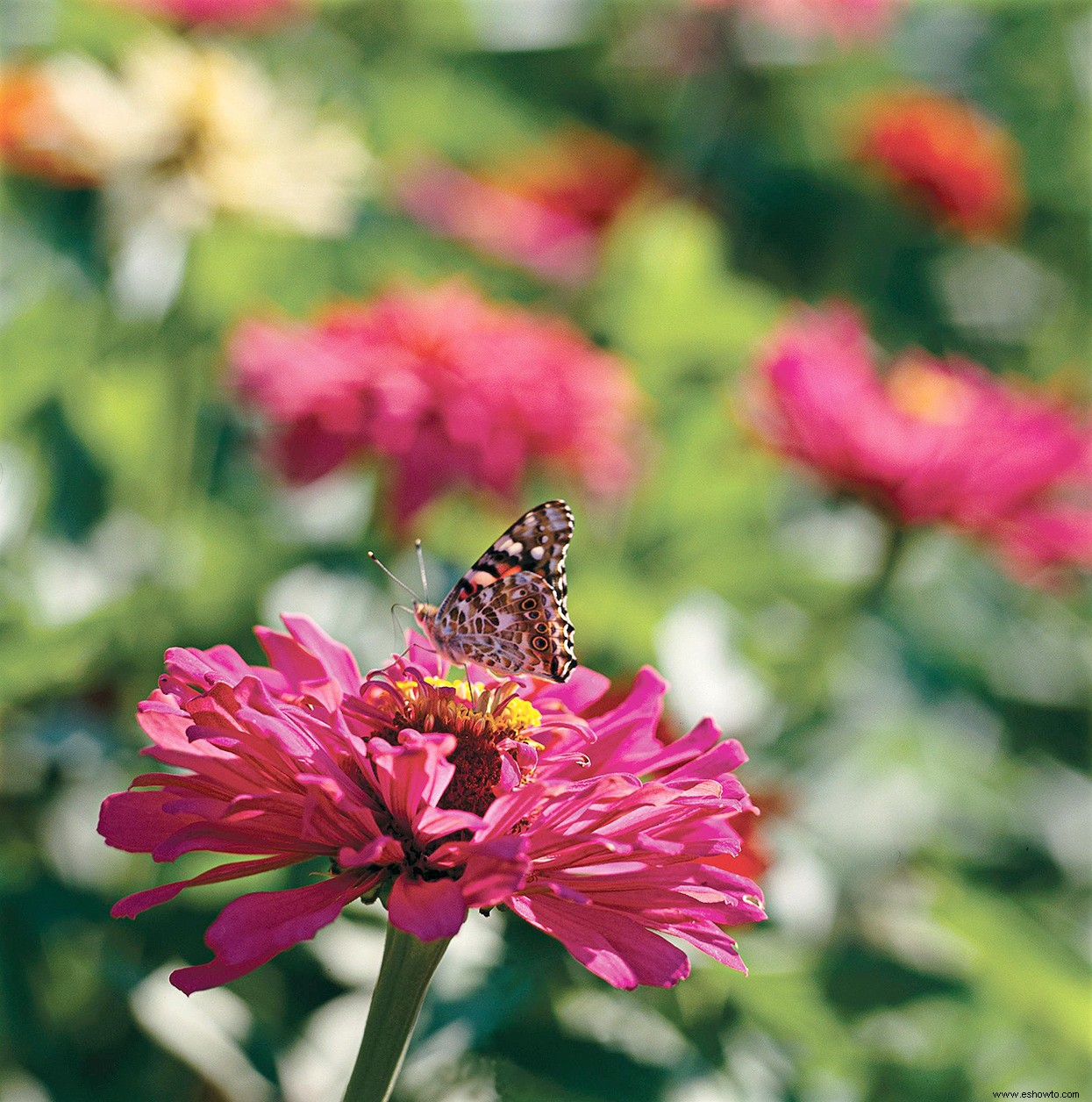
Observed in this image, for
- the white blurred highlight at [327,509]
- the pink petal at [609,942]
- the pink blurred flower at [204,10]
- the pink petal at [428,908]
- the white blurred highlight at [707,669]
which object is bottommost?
the white blurred highlight at [707,669]

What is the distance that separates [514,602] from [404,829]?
0.15 m

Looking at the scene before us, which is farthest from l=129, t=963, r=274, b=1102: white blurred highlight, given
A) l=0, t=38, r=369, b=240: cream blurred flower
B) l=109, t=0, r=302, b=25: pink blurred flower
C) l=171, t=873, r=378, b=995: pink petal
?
l=109, t=0, r=302, b=25: pink blurred flower

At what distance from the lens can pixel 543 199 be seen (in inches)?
66.0

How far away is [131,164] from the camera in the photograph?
109cm

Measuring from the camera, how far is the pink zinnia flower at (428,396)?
835mm

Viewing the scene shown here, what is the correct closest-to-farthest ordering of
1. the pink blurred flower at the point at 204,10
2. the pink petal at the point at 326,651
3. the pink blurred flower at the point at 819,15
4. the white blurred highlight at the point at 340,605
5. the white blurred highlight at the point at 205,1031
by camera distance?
the pink petal at the point at 326,651
the white blurred highlight at the point at 205,1031
the white blurred highlight at the point at 340,605
the pink blurred flower at the point at 204,10
the pink blurred flower at the point at 819,15

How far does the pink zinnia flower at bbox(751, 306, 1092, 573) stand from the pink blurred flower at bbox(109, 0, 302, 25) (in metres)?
0.90

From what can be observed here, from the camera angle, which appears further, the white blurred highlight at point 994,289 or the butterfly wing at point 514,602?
the white blurred highlight at point 994,289

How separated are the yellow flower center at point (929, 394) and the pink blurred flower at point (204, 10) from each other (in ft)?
3.15

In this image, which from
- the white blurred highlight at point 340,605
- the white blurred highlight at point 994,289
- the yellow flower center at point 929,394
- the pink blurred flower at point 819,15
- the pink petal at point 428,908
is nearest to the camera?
the pink petal at point 428,908

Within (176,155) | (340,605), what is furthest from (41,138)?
(340,605)

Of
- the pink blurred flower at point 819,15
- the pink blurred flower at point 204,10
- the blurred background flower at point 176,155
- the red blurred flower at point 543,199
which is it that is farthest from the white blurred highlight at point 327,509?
the pink blurred flower at point 819,15

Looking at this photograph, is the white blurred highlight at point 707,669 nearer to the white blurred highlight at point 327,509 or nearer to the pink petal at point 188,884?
the white blurred highlight at point 327,509

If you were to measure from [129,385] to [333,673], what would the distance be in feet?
2.04
